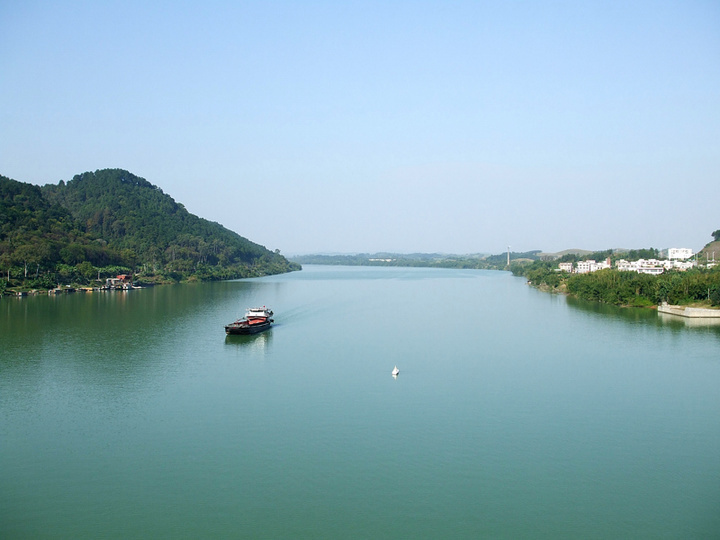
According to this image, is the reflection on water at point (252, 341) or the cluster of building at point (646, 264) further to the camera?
the cluster of building at point (646, 264)

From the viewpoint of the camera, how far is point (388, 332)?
695 inches

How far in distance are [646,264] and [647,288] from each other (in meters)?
16.3

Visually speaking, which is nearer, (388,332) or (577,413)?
(577,413)

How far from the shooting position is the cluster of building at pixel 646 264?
37.0 metres

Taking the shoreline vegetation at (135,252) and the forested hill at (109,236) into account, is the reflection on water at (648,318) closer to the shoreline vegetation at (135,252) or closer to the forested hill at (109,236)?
the shoreline vegetation at (135,252)

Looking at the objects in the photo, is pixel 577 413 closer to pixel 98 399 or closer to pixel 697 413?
pixel 697 413

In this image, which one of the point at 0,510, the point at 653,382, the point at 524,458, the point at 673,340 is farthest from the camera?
the point at 673,340

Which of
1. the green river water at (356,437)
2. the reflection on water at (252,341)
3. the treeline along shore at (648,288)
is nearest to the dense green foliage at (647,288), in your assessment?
the treeline along shore at (648,288)

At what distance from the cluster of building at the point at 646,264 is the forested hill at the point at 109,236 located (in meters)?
29.4

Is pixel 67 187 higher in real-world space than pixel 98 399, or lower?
higher

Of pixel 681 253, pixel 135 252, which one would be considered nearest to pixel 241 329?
pixel 135 252

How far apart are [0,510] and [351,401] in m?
5.32

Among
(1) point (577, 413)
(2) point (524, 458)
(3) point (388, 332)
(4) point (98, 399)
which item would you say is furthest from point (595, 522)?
(3) point (388, 332)

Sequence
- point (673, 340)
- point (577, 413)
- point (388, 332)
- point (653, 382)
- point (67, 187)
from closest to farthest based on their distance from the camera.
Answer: point (577, 413), point (653, 382), point (673, 340), point (388, 332), point (67, 187)
